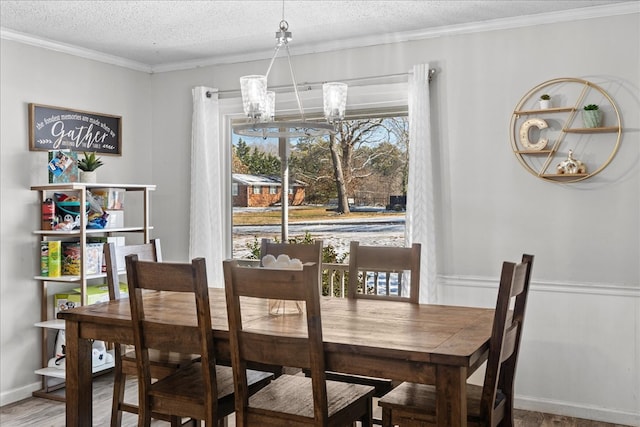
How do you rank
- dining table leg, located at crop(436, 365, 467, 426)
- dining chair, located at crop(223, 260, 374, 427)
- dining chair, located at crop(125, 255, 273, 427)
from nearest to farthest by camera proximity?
dining table leg, located at crop(436, 365, 467, 426), dining chair, located at crop(223, 260, 374, 427), dining chair, located at crop(125, 255, 273, 427)

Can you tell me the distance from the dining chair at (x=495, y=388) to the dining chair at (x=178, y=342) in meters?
0.64

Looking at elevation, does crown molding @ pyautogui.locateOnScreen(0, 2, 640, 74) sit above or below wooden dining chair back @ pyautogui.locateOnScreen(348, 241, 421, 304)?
above

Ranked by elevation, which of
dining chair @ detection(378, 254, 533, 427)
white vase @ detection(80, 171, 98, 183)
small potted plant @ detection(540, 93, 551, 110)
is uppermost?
small potted plant @ detection(540, 93, 551, 110)

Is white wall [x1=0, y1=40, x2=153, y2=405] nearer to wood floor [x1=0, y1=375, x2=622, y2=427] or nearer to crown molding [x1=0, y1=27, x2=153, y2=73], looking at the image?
crown molding [x1=0, y1=27, x2=153, y2=73]

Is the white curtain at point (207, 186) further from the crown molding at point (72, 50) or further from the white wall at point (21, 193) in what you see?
the white wall at point (21, 193)

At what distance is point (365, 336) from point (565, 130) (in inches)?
84.8

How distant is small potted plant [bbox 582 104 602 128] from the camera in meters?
3.65

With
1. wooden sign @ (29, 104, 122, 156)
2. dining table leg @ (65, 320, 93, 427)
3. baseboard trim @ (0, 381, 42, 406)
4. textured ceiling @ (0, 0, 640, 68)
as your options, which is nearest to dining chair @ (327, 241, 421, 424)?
dining table leg @ (65, 320, 93, 427)

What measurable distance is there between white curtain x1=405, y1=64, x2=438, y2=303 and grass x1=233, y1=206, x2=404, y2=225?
370 millimetres

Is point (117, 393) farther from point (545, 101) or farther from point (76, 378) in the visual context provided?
point (545, 101)

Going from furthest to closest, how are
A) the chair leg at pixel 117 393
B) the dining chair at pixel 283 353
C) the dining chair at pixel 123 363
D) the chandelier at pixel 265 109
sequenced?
the chair leg at pixel 117 393 → the dining chair at pixel 123 363 → the chandelier at pixel 265 109 → the dining chair at pixel 283 353

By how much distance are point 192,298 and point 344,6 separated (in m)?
1.95

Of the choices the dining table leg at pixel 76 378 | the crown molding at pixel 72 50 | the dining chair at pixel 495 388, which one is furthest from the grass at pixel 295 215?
the dining table leg at pixel 76 378

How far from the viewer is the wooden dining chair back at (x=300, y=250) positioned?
353 cm
